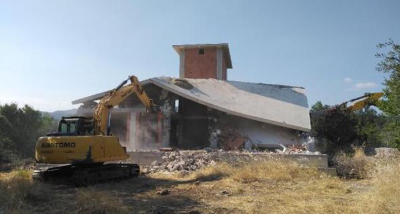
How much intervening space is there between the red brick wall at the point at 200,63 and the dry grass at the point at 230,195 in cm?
1776

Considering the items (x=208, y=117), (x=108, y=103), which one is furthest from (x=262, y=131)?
(x=108, y=103)

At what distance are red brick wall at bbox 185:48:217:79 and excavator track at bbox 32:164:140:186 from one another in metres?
17.6

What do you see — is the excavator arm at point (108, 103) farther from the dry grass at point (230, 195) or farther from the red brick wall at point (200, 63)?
the red brick wall at point (200, 63)

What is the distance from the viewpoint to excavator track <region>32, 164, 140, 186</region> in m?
13.3

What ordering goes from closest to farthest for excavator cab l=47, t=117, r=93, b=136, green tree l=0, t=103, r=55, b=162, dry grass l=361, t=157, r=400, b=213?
1. dry grass l=361, t=157, r=400, b=213
2. excavator cab l=47, t=117, r=93, b=136
3. green tree l=0, t=103, r=55, b=162

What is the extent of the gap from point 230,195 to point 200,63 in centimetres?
2250

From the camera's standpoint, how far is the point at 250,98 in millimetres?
26094

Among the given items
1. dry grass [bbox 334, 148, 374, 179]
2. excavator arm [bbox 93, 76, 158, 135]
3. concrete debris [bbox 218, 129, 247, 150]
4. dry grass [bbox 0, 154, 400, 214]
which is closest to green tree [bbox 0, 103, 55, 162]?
concrete debris [bbox 218, 129, 247, 150]

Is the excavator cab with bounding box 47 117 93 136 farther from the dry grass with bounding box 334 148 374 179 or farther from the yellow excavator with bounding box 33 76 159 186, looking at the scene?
the dry grass with bounding box 334 148 374 179

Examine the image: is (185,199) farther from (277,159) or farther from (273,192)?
(277,159)

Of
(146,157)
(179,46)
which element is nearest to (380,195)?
(146,157)

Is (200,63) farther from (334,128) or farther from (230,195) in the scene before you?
(230,195)

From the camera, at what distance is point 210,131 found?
24094 mm

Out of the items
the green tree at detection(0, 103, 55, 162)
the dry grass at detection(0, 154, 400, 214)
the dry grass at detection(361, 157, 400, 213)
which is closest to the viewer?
the dry grass at detection(361, 157, 400, 213)
